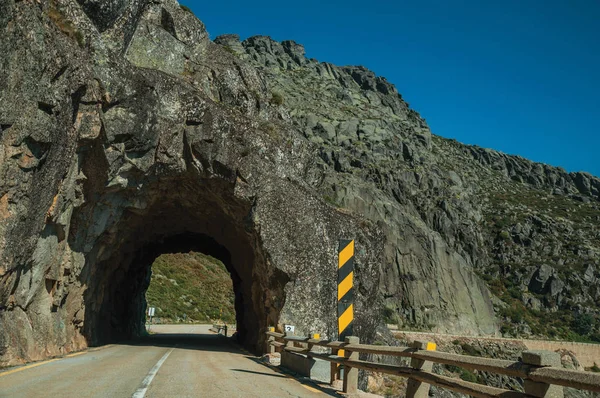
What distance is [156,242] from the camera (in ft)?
101

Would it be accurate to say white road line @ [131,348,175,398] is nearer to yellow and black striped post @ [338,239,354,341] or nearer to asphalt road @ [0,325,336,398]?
asphalt road @ [0,325,336,398]

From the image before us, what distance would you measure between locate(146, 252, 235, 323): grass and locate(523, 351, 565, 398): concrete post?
60.8 metres

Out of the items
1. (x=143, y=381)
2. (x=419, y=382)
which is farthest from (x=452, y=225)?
(x=419, y=382)

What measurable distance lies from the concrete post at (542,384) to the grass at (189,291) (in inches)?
2395

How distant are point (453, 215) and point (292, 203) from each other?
266 ft

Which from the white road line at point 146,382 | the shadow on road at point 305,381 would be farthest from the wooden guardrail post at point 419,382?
→ the white road line at point 146,382

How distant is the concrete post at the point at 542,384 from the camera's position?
4781 millimetres

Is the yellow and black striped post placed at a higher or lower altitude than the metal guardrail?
higher

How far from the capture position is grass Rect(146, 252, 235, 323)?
Answer: 65125 millimetres

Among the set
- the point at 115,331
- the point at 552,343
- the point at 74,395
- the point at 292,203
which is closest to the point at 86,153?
the point at 292,203

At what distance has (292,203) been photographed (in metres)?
21.0

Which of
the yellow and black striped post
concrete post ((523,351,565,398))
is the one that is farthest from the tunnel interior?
concrete post ((523,351,565,398))

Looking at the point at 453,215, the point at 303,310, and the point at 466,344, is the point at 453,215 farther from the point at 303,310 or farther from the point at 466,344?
the point at 303,310

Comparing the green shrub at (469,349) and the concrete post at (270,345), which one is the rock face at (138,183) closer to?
the concrete post at (270,345)
